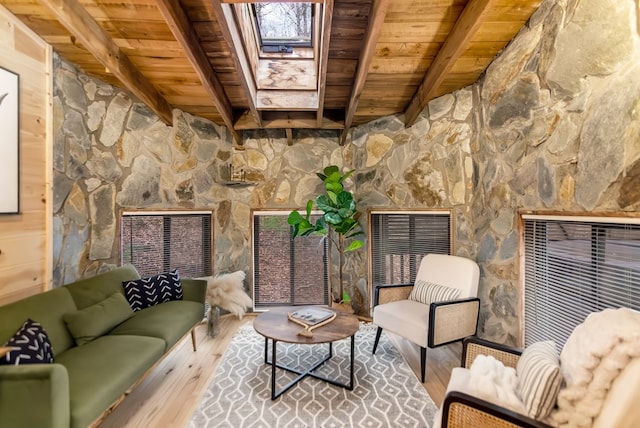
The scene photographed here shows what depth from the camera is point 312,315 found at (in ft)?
8.43

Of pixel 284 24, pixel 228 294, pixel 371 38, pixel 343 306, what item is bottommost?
pixel 343 306

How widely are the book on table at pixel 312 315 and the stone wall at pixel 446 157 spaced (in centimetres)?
130

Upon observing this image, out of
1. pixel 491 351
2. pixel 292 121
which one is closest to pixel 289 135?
pixel 292 121

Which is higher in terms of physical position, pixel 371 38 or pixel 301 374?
pixel 371 38

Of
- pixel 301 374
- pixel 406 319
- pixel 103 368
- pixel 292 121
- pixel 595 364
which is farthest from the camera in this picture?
pixel 292 121

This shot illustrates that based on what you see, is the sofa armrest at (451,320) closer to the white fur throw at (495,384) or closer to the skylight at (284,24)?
the white fur throw at (495,384)

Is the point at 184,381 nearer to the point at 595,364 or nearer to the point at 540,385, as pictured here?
the point at 540,385

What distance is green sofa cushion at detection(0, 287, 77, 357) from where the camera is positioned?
5.80 ft

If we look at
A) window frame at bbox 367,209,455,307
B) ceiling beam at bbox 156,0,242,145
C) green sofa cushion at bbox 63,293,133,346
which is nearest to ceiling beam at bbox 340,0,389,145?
ceiling beam at bbox 156,0,242,145

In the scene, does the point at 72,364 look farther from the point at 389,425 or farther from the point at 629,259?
the point at 629,259

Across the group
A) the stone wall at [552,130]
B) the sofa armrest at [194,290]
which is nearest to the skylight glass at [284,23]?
the stone wall at [552,130]

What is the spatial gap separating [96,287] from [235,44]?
2201mm

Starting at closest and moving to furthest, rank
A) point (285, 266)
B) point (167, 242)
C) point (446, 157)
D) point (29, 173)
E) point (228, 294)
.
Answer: point (29, 173) < point (446, 157) < point (228, 294) < point (167, 242) < point (285, 266)

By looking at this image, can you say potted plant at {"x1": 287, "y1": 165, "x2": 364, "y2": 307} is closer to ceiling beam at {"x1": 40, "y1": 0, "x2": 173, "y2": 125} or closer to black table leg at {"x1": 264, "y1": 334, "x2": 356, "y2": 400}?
black table leg at {"x1": 264, "y1": 334, "x2": 356, "y2": 400}
